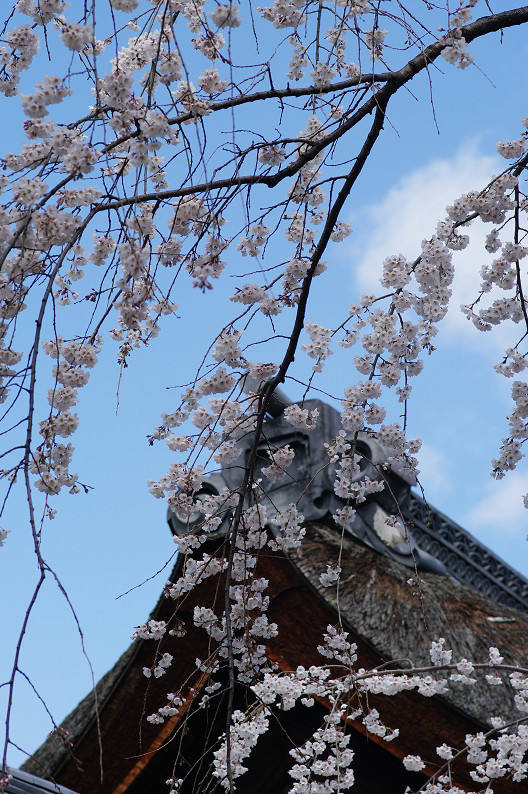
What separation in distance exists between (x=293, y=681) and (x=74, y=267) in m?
1.66

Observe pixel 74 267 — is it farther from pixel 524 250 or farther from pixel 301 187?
pixel 524 250

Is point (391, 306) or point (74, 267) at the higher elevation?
point (391, 306)

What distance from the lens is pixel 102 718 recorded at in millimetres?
3773

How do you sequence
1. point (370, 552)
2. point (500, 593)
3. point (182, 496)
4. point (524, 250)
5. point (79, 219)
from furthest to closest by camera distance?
point (500, 593)
point (370, 552)
point (524, 250)
point (182, 496)
point (79, 219)

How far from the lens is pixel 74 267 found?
9.97 ft

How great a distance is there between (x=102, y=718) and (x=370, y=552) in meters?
1.58

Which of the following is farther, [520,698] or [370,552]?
[370,552]

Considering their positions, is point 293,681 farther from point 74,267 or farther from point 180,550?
point 74,267

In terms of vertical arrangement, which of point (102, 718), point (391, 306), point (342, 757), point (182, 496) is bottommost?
point (102, 718)

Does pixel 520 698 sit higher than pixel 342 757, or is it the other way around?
pixel 520 698

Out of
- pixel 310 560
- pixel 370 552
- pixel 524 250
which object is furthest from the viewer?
pixel 370 552

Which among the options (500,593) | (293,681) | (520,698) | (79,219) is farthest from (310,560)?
(500,593)

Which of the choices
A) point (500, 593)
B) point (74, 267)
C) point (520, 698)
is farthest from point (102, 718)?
point (500, 593)

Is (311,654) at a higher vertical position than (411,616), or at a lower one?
lower
